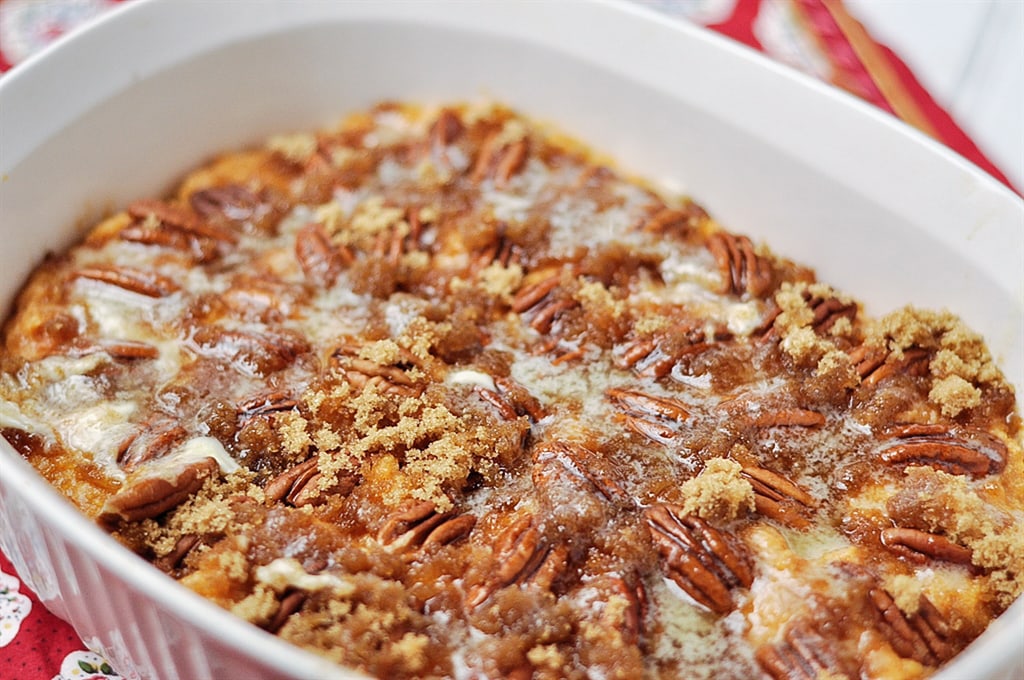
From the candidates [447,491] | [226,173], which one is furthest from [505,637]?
[226,173]

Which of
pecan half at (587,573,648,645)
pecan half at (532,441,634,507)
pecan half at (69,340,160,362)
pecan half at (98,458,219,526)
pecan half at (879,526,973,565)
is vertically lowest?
pecan half at (69,340,160,362)

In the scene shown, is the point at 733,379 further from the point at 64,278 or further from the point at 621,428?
the point at 64,278

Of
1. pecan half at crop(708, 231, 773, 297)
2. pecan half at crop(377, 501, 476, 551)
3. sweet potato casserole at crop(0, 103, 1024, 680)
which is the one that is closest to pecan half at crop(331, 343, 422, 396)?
sweet potato casserole at crop(0, 103, 1024, 680)

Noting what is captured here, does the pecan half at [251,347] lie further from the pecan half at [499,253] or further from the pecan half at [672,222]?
the pecan half at [672,222]

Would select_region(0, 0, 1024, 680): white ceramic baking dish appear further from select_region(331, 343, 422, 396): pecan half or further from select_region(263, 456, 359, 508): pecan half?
select_region(331, 343, 422, 396): pecan half

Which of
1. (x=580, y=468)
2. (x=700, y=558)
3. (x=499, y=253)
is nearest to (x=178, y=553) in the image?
(x=580, y=468)

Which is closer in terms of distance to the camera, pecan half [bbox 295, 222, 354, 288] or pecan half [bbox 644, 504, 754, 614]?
pecan half [bbox 644, 504, 754, 614]
